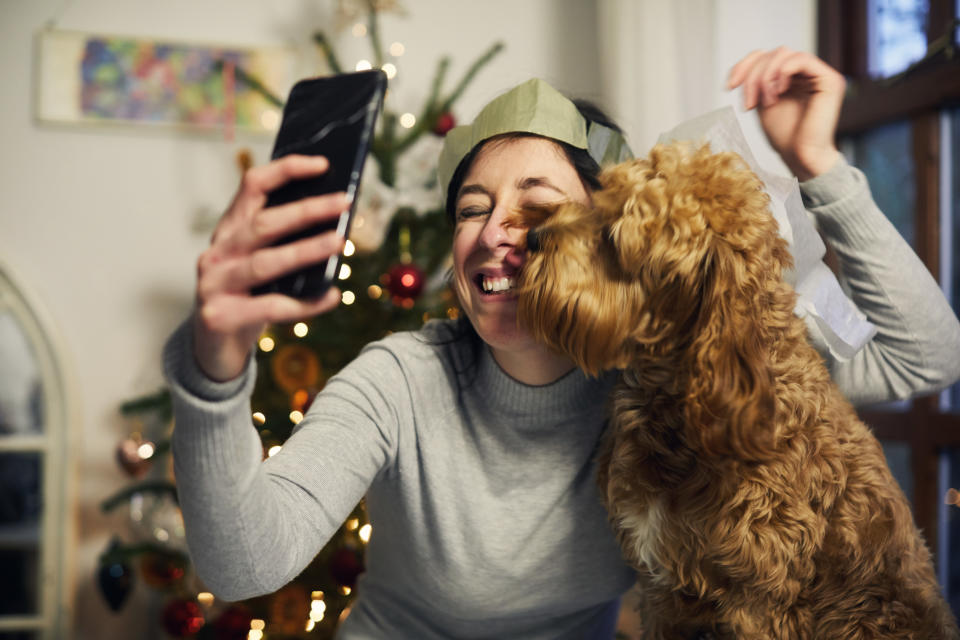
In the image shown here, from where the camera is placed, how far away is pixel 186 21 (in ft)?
10.4

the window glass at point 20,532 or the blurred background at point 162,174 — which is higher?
the blurred background at point 162,174

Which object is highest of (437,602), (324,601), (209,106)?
(209,106)

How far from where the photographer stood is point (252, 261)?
0.62m

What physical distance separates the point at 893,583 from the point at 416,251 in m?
1.88

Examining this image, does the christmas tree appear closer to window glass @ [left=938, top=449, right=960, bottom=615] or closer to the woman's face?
the woman's face

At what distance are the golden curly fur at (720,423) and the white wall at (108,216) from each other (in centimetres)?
223

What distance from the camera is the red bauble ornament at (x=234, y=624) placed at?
7.75ft

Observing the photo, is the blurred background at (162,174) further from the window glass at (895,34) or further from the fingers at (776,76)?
the fingers at (776,76)

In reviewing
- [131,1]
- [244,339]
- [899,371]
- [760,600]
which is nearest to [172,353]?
[244,339]

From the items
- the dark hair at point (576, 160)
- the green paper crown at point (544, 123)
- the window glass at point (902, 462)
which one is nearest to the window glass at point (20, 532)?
the dark hair at point (576, 160)

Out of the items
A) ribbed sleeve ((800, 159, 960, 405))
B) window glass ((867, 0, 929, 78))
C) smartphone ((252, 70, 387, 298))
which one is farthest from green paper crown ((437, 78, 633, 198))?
window glass ((867, 0, 929, 78))

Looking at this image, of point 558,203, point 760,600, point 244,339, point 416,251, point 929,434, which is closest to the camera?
point 244,339

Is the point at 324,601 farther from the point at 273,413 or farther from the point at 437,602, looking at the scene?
the point at 437,602

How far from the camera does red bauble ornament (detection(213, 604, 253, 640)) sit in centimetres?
236
